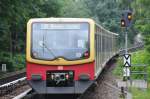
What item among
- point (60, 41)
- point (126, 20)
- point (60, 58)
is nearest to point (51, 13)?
point (126, 20)

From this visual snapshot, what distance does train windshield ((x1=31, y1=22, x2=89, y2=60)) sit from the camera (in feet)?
54.5

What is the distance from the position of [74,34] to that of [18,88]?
21.6ft

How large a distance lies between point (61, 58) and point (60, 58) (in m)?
0.03

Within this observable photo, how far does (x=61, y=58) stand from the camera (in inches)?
651

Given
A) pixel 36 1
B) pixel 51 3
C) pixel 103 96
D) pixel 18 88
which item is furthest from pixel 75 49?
pixel 51 3

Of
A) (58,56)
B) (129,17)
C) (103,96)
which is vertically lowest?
(103,96)

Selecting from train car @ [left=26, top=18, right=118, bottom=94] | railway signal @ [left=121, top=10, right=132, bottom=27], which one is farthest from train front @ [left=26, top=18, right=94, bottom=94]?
railway signal @ [left=121, top=10, right=132, bottom=27]

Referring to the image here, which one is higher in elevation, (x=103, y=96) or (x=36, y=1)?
(x=36, y=1)

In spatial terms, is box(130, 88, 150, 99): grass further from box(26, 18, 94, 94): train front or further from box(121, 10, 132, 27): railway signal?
box(121, 10, 132, 27): railway signal

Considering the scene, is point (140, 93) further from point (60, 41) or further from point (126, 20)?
point (126, 20)

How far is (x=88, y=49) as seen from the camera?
16.6 meters

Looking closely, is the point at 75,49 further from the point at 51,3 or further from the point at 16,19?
the point at 51,3

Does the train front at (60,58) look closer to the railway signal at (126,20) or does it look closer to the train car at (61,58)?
the train car at (61,58)

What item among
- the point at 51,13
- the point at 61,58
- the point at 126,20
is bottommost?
the point at 61,58
